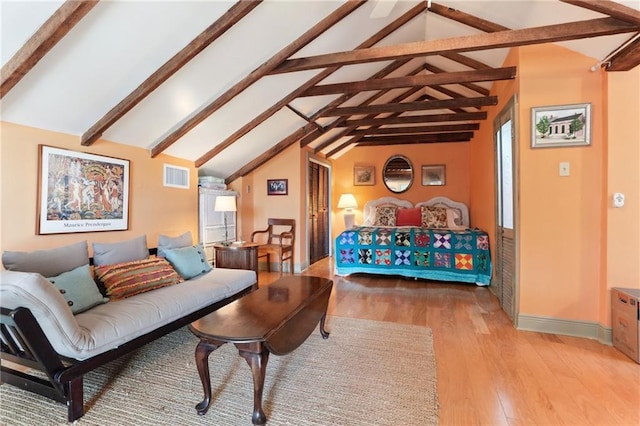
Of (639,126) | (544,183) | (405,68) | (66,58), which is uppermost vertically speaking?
(405,68)

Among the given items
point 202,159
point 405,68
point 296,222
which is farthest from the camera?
point 296,222

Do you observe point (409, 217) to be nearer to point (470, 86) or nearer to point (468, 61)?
point (470, 86)

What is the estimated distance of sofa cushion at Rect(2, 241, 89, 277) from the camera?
83.8 inches

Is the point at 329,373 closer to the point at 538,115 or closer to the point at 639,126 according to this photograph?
the point at 538,115

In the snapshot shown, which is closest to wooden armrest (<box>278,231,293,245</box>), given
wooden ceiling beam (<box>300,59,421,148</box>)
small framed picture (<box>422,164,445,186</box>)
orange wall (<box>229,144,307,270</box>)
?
orange wall (<box>229,144,307,270</box>)

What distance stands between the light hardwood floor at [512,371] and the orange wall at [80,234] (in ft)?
7.92

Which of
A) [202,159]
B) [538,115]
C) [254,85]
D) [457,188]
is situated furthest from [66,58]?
[457,188]

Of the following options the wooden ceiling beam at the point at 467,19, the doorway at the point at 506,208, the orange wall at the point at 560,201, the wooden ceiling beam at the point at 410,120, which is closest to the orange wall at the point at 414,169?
the wooden ceiling beam at the point at 410,120

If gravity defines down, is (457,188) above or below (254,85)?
below

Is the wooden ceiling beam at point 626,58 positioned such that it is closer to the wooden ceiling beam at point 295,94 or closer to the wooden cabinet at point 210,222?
the wooden ceiling beam at point 295,94

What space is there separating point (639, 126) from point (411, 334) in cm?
256

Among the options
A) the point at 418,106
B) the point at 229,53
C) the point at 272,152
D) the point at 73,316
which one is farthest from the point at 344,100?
the point at 73,316

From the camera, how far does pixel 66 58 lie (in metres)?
2.13

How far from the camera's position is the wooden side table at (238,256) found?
416 centimetres
